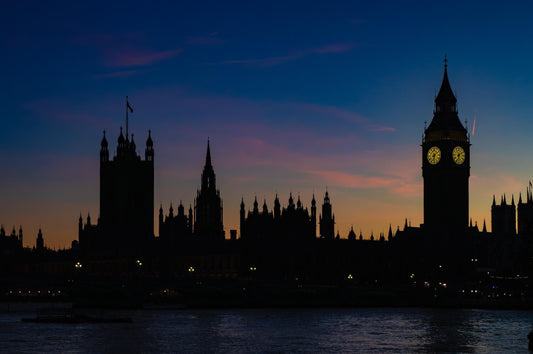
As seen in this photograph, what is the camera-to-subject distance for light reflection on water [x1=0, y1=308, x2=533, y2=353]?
7531 cm

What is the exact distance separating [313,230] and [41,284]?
8292 centimetres

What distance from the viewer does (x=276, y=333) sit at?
8662 cm

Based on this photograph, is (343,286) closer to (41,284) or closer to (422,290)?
(422,290)

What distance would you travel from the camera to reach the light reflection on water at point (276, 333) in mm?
75312

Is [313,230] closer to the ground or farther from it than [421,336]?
farther from it

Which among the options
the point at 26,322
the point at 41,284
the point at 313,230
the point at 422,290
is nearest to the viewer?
the point at 26,322

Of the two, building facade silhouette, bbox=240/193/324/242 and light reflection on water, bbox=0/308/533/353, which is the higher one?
building facade silhouette, bbox=240/193/324/242

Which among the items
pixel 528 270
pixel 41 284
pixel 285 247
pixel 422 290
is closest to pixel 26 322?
pixel 41 284

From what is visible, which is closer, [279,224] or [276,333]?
[276,333]

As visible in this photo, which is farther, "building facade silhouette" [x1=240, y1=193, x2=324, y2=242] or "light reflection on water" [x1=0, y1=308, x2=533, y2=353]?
"building facade silhouette" [x1=240, y1=193, x2=324, y2=242]

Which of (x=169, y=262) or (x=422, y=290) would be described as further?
(x=169, y=262)

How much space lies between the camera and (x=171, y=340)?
80375mm

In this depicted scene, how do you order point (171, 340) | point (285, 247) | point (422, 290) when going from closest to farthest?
point (171, 340) → point (422, 290) → point (285, 247)

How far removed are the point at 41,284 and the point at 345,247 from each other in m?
77.2
